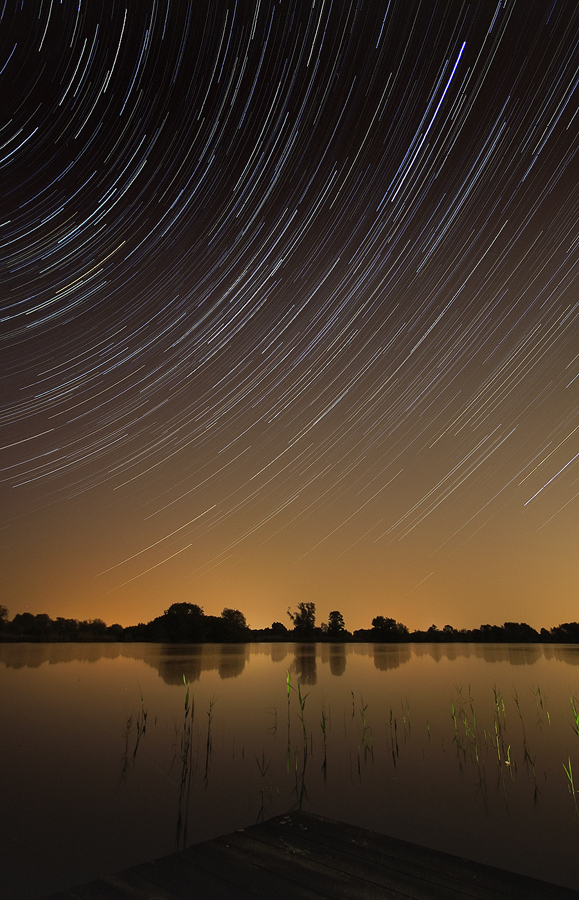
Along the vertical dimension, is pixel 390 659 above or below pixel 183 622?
below

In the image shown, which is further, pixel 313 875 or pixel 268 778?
pixel 268 778

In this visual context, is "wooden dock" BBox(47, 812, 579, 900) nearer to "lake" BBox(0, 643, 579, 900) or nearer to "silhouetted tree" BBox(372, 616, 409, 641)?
"lake" BBox(0, 643, 579, 900)

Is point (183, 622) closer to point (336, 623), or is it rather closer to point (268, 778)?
point (336, 623)

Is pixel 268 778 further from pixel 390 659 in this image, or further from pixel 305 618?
pixel 305 618

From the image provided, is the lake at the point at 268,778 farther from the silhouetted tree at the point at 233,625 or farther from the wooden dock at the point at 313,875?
the silhouetted tree at the point at 233,625

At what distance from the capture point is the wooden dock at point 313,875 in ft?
11.4

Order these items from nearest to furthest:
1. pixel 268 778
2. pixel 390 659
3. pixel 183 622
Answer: pixel 268 778
pixel 390 659
pixel 183 622

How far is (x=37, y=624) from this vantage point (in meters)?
84.3

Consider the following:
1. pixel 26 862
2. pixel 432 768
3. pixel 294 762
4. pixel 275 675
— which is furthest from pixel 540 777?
pixel 275 675

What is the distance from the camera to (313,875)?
3746 mm

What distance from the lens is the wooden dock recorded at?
3.48 meters

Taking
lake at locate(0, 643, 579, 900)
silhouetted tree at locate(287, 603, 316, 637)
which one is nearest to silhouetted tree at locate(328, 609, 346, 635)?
silhouetted tree at locate(287, 603, 316, 637)

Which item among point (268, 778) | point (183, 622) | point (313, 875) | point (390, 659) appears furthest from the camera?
point (183, 622)

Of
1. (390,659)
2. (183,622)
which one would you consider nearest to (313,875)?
(390,659)
